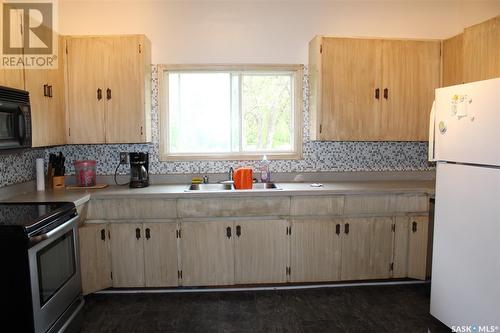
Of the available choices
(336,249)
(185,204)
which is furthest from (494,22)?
(185,204)

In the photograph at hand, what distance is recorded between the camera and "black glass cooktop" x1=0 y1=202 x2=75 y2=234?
174 centimetres

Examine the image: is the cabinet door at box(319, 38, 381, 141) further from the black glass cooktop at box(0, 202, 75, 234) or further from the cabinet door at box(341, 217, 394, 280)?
the black glass cooktop at box(0, 202, 75, 234)

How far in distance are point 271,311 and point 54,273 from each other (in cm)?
153

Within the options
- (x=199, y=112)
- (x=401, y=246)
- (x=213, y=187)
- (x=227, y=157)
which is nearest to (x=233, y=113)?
(x=199, y=112)

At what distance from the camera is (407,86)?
3.21 metres

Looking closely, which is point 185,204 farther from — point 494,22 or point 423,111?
point 494,22

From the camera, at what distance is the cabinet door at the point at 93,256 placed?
2.77 metres

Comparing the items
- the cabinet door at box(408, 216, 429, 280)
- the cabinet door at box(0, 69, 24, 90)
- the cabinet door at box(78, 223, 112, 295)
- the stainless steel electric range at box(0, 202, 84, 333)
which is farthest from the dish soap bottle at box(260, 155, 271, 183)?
the cabinet door at box(0, 69, 24, 90)

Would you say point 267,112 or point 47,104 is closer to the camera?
point 47,104

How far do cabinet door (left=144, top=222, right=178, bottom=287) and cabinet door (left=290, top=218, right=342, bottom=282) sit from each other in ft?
3.28

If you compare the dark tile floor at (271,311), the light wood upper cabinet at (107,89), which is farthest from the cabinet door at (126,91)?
the dark tile floor at (271,311)

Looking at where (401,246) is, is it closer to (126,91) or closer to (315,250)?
(315,250)

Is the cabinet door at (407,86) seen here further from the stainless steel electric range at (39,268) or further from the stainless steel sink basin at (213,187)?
the stainless steel electric range at (39,268)

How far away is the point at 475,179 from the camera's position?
2045 mm
